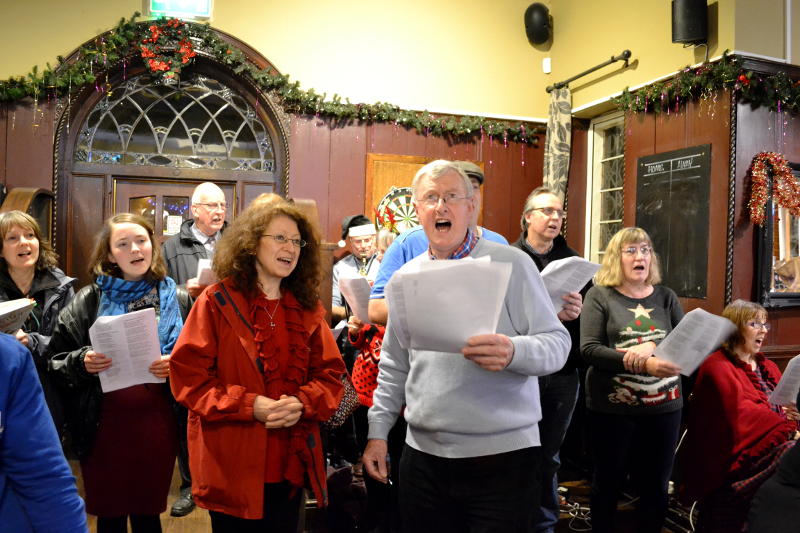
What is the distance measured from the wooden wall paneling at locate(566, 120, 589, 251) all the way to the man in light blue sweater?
4.58 m

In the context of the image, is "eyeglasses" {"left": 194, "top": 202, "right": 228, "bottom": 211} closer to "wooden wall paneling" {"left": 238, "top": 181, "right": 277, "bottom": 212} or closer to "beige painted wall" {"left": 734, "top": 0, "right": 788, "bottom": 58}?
"wooden wall paneling" {"left": 238, "top": 181, "right": 277, "bottom": 212}

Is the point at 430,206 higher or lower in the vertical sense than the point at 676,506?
higher

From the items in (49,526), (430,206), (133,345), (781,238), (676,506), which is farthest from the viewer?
(781,238)

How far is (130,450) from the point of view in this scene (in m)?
2.12

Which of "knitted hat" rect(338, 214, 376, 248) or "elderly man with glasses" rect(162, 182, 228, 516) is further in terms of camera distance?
"knitted hat" rect(338, 214, 376, 248)

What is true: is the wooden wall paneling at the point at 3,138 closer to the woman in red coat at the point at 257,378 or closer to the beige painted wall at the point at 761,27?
the woman in red coat at the point at 257,378

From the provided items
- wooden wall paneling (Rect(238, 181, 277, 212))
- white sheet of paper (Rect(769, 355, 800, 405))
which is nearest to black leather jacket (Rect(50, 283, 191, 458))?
white sheet of paper (Rect(769, 355, 800, 405))

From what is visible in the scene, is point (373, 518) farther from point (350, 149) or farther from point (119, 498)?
point (350, 149)

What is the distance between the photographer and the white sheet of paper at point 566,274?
215cm

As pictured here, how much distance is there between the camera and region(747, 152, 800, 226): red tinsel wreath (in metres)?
4.02

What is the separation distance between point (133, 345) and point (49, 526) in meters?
1.05

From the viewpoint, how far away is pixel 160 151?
5.29 m

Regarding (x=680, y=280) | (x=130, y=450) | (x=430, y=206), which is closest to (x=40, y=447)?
(x=430, y=206)

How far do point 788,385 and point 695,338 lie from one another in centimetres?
58
